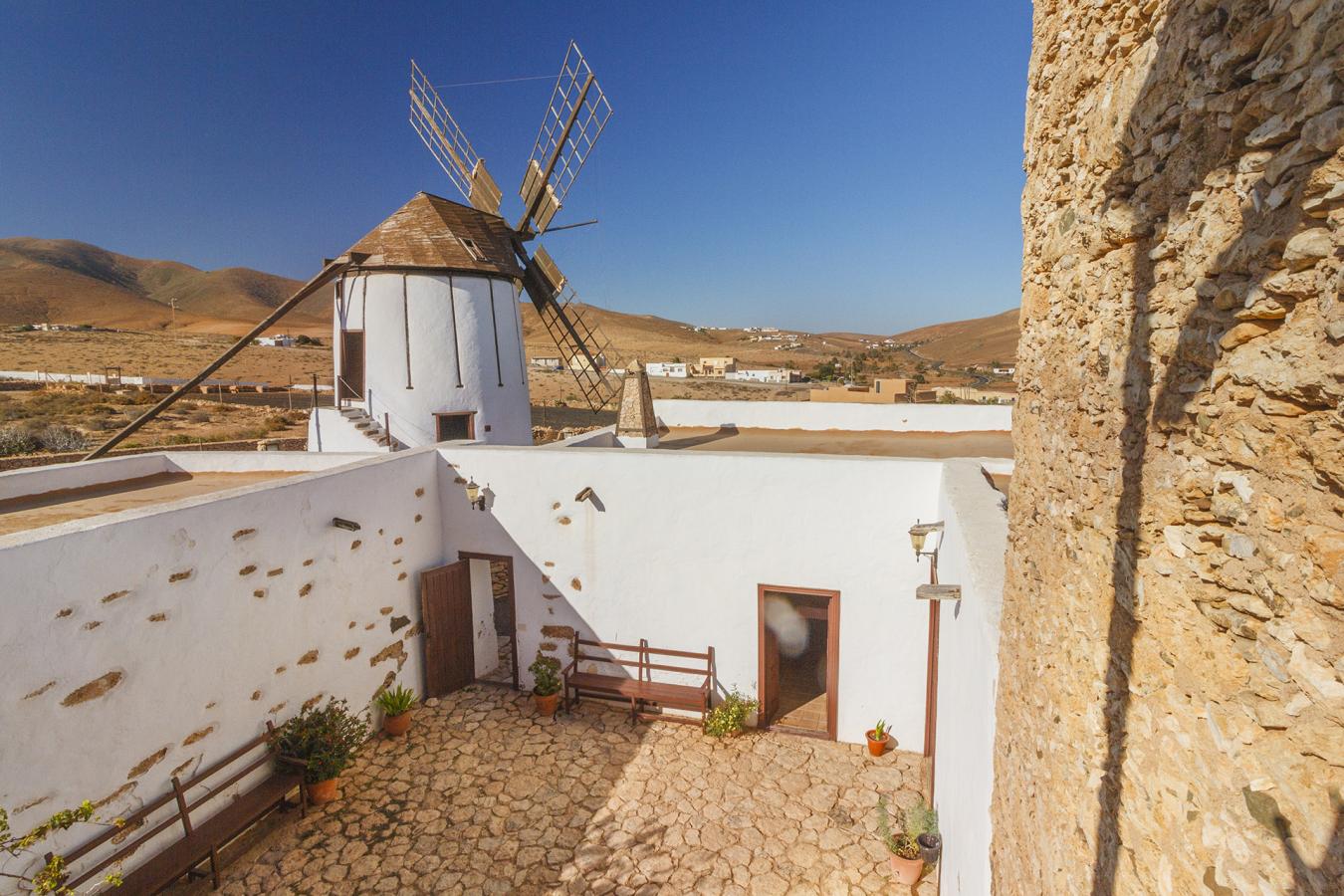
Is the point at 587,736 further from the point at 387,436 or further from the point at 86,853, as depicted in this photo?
the point at 387,436

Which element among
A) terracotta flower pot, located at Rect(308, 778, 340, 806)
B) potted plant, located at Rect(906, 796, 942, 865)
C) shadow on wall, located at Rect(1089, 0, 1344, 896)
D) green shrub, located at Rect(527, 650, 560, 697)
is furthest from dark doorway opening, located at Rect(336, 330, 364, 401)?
shadow on wall, located at Rect(1089, 0, 1344, 896)

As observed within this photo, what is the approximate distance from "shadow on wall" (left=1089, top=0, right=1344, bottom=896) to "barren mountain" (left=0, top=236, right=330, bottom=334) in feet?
270

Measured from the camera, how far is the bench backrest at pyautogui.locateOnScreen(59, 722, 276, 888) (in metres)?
4.36

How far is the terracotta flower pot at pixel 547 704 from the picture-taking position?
778 cm

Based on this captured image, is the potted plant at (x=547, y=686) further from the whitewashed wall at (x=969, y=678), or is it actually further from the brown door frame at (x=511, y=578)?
the whitewashed wall at (x=969, y=678)

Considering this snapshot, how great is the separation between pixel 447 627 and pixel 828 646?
5.07m

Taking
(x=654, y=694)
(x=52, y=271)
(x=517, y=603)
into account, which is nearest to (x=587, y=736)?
(x=654, y=694)

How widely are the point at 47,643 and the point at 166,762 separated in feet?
4.89

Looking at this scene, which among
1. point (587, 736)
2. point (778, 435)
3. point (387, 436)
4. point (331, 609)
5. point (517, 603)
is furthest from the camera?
point (778, 435)

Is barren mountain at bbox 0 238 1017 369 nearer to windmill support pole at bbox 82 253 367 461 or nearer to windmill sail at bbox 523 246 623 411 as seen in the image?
windmill sail at bbox 523 246 623 411

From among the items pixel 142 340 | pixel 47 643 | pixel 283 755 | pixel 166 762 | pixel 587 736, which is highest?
pixel 142 340

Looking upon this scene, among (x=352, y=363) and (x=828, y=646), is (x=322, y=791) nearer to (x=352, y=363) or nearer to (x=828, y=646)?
(x=828, y=646)

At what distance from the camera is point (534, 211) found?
48.7ft

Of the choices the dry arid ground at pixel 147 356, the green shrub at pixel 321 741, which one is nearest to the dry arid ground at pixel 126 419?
the dry arid ground at pixel 147 356
